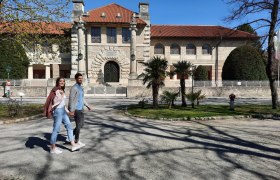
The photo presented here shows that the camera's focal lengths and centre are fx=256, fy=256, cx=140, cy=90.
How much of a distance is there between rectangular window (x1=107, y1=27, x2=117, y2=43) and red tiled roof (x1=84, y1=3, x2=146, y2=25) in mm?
1116

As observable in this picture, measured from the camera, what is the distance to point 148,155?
618cm

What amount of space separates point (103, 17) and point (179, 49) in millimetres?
13522

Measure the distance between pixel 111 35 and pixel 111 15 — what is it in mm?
3589

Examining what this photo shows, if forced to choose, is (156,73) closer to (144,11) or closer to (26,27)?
(26,27)

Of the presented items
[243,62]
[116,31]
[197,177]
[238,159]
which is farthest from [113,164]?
[116,31]

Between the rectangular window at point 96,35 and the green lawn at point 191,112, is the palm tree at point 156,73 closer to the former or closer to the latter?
the green lawn at point 191,112

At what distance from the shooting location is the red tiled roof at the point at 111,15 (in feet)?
117

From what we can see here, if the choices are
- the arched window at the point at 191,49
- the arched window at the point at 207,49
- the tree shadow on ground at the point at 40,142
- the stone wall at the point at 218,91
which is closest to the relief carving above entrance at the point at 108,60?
the stone wall at the point at 218,91

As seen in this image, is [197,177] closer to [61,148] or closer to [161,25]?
[61,148]

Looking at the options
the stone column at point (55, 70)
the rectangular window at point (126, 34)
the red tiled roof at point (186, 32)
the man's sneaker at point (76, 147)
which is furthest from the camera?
the red tiled roof at point (186, 32)

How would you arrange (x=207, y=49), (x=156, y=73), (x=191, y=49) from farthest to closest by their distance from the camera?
(x=207, y=49) → (x=191, y=49) → (x=156, y=73)

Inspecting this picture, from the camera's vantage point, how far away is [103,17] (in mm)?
36406

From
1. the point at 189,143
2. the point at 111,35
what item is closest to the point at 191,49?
the point at 111,35

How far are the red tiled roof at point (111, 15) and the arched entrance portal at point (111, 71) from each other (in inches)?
234
